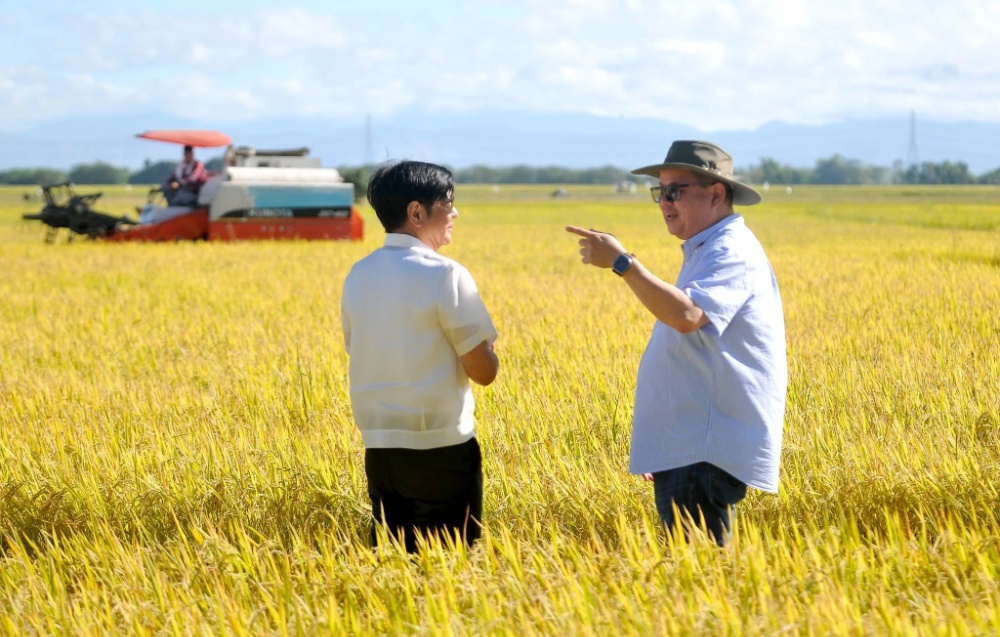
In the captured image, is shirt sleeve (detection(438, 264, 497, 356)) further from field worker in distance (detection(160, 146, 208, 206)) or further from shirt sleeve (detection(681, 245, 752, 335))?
field worker in distance (detection(160, 146, 208, 206))

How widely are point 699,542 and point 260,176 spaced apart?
17.7 metres

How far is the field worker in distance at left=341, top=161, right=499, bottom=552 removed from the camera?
117 inches

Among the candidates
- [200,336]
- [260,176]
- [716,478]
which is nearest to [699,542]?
[716,478]

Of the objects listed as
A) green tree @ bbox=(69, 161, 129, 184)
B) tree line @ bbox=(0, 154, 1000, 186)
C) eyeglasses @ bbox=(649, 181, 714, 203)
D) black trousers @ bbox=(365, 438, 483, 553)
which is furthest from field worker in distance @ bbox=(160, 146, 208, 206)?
green tree @ bbox=(69, 161, 129, 184)

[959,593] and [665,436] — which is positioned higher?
[665,436]

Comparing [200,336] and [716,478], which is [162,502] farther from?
[200,336]

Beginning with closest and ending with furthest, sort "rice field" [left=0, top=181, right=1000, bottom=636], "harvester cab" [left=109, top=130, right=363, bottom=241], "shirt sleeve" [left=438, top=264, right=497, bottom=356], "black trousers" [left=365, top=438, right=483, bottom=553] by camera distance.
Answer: "rice field" [left=0, top=181, right=1000, bottom=636] < "shirt sleeve" [left=438, top=264, right=497, bottom=356] < "black trousers" [left=365, top=438, right=483, bottom=553] < "harvester cab" [left=109, top=130, right=363, bottom=241]

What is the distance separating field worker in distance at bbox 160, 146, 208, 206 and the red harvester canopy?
15 centimetres

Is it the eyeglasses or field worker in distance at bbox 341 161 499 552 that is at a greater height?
the eyeglasses

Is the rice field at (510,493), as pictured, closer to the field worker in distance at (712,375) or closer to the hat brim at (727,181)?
the field worker in distance at (712,375)

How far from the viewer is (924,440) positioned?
14.5ft

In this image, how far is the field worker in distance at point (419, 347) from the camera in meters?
2.96

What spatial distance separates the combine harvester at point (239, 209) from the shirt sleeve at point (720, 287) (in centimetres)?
1704

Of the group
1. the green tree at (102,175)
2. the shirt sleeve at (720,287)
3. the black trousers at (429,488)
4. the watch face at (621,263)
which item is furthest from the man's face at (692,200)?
the green tree at (102,175)
